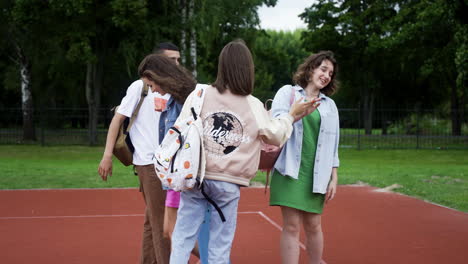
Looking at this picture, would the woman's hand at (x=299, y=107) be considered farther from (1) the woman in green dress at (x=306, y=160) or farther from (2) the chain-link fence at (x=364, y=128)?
(2) the chain-link fence at (x=364, y=128)

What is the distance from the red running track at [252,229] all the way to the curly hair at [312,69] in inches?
71.5

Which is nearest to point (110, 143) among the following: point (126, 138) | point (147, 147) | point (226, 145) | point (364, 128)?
point (126, 138)

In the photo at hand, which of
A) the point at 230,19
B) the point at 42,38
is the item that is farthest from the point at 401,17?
the point at 42,38

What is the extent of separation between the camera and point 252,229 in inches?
286

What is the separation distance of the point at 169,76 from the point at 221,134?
0.93m

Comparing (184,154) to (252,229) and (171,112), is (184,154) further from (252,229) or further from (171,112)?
(252,229)

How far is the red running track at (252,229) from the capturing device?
5.95 m

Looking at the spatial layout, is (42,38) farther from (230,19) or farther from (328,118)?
(328,118)

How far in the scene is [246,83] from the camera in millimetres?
3605

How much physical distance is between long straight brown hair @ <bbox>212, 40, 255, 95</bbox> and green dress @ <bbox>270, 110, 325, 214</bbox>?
3.54ft

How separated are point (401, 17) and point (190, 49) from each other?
432 inches

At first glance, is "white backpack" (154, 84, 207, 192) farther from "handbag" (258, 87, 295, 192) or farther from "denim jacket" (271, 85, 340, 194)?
"denim jacket" (271, 85, 340, 194)

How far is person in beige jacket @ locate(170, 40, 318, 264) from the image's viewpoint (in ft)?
11.7

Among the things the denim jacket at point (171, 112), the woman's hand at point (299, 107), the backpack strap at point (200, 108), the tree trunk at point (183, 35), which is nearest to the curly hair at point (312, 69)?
the woman's hand at point (299, 107)
